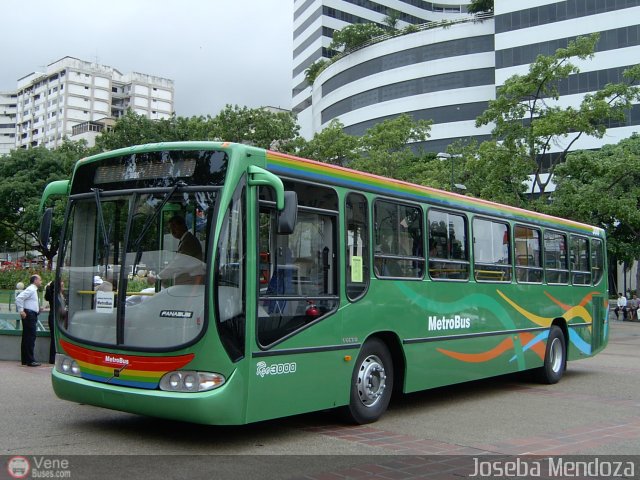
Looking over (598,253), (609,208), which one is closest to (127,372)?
(598,253)

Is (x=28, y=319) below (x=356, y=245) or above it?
below

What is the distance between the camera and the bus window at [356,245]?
24.8ft

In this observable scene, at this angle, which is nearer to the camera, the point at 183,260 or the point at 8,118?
the point at 183,260

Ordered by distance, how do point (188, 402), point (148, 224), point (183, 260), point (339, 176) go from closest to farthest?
point (188, 402), point (183, 260), point (148, 224), point (339, 176)

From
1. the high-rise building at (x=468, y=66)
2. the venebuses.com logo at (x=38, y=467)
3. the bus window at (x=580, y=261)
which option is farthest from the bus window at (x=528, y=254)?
the high-rise building at (x=468, y=66)

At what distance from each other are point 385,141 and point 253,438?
88.3ft

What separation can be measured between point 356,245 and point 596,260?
26.9 ft

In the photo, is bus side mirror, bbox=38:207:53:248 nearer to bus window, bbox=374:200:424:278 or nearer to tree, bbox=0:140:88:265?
bus window, bbox=374:200:424:278

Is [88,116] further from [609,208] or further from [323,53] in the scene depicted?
[609,208]

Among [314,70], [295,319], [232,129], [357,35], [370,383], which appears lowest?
[370,383]

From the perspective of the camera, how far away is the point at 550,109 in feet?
85.1

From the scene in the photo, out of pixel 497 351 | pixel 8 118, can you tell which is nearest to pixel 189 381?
pixel 497 351

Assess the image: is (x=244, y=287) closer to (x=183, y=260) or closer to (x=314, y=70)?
(x=183, y=260)

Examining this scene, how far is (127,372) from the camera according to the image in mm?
6371
